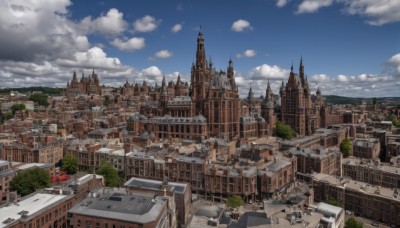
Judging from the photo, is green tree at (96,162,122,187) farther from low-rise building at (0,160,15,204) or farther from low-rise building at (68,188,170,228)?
low-rise building at (68,188,170,228)

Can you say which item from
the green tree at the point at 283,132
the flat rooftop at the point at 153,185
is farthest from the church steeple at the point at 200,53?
the flat rooftop at the point at 153,185

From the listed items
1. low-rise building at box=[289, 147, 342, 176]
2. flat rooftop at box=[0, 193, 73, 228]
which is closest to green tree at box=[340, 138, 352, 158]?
low-rise building at box=[289, 147, 342, 176]

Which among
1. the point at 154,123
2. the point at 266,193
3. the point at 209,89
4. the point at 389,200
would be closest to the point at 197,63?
the point at 209,89

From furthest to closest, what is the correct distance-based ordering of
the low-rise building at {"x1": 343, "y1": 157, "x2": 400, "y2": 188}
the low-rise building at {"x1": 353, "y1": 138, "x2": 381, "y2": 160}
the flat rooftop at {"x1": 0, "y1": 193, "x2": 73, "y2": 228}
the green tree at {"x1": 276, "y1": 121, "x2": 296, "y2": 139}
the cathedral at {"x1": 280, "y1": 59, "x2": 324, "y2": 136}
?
the cathedral at {"x1": 280, "y1": 59, "x2": 324, "y2": 136}, the green tree at {"x1": 276, "y1": 121, "x2": 296, "y2": 139}, the low-rise building at {"x1": 353, "y1": 138, "x2": 381, "y2": 160}, the low-rise building at {"x1": 343, "y1": 157, "x2": 400, "y2": 188}, the flat rooftop at {"x1": 0, "y1": 193, "x2": 73, "y2": 228}

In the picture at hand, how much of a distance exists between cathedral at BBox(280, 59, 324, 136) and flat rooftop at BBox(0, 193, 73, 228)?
386ft

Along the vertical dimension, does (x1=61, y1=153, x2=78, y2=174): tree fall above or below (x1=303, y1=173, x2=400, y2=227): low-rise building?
above

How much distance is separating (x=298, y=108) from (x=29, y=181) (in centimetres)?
11805

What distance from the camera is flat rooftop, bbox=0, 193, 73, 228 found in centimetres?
4759

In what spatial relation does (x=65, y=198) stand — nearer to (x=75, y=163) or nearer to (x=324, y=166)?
(x=75, y=163)

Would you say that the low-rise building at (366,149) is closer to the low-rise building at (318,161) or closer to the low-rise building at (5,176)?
the low-rise building at (318,161)

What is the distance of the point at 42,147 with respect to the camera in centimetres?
9219

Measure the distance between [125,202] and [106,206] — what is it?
302cm

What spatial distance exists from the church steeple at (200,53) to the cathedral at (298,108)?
147 ft

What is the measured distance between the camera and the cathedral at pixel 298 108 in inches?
5866
